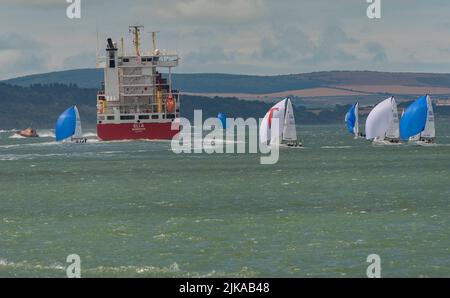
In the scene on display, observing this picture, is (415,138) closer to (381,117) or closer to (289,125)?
(381,117)

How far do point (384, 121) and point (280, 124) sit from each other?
44.6 ft

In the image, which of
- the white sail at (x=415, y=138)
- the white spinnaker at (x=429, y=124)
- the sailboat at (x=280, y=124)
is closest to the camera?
the sailboat at (x=280, y=124)

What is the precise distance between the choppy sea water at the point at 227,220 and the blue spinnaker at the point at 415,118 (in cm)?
1551

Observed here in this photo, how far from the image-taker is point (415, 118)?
357ft

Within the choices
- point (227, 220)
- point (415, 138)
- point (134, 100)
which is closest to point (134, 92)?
point (134, 100)

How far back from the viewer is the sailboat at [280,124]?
337ft

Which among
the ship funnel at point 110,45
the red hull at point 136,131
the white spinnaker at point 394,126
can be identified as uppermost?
the ship funnel at point 110,45

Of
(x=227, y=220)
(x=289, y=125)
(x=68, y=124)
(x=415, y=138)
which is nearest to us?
(x=227, y=220)

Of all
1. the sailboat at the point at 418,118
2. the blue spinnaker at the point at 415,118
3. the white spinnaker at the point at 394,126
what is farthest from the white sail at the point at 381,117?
the blue spinnaker at the point at 415,118

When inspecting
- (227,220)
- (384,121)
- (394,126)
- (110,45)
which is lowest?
(394,126)

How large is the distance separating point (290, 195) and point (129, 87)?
83.6 meters

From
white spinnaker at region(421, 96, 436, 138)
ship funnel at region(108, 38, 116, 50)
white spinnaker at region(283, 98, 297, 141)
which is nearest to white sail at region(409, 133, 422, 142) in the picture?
white spinnaker at region(421, 96, 436, 138)

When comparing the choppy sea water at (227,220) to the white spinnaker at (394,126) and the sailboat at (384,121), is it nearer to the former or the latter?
the sailboat at (384,121)

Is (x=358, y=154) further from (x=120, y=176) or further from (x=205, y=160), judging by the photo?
(x=120, y=176)
